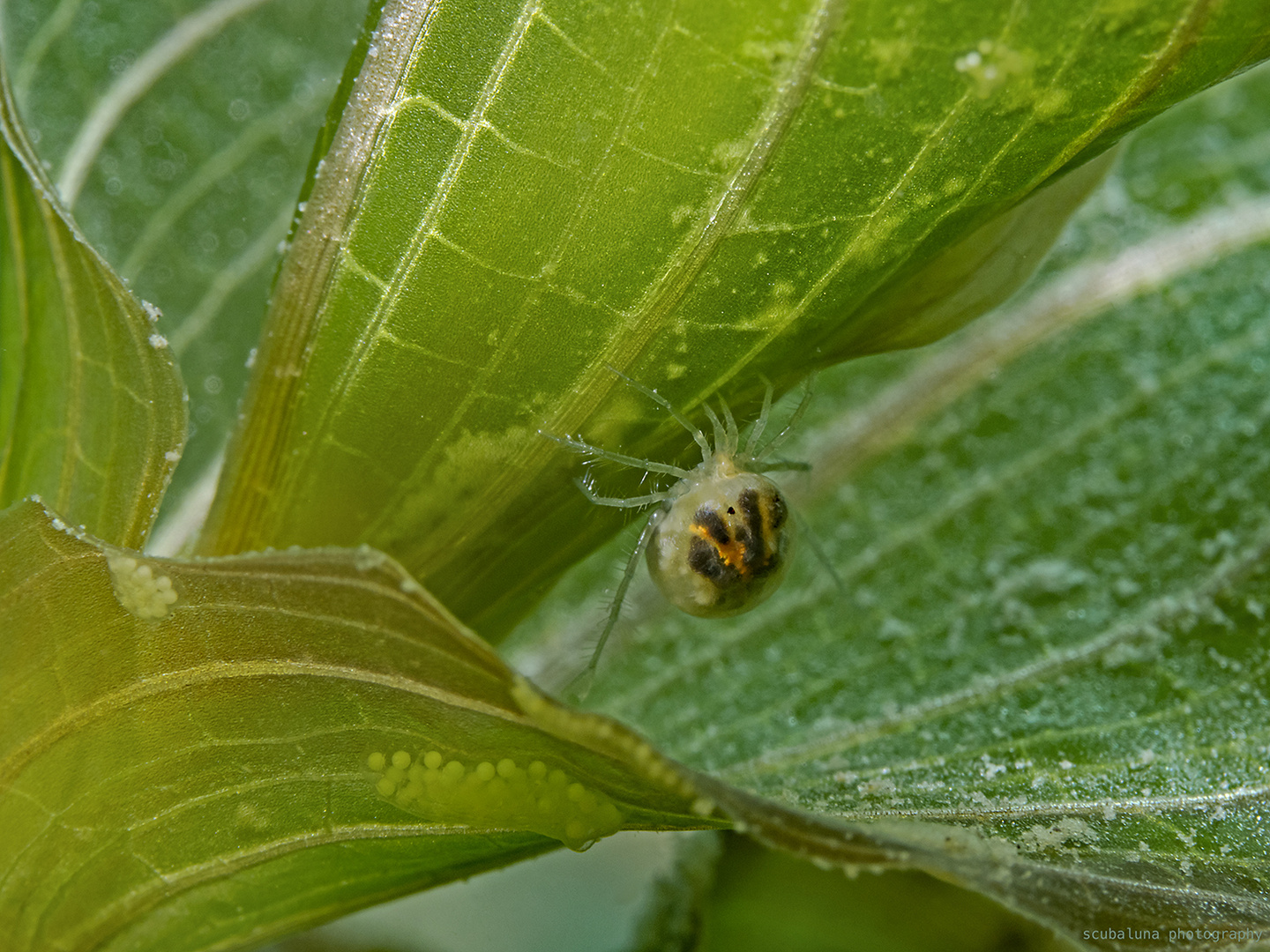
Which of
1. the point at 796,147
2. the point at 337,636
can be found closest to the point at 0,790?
the point at 337,636

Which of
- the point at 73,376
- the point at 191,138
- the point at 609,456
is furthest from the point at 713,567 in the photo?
the point at 191,138

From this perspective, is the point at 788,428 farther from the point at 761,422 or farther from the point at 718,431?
the point at 718,431

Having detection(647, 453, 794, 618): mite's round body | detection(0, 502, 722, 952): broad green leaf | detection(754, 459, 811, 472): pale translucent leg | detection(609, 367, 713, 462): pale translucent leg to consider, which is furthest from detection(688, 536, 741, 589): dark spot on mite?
detection(0, 502, 722, 952): broad green leaf

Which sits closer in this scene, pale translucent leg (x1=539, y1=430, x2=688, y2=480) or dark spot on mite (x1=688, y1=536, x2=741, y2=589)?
pale translucent leg (x1=539, y1=430, x2=688, y2=480)

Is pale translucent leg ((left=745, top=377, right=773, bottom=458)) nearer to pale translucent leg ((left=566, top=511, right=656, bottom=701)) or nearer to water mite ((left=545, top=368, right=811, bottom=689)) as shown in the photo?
water mite ((left=545, top=368, right=811, bottom=689))

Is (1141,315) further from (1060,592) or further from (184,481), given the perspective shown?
(184,481)

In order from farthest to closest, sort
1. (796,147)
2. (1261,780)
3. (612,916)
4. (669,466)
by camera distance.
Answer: (612,916), (669,466), (1261,780), (796,147)
